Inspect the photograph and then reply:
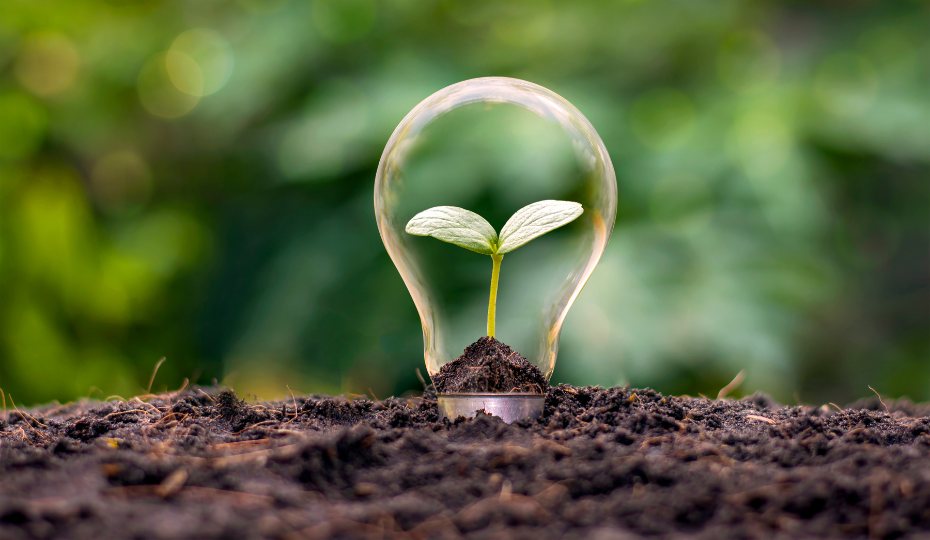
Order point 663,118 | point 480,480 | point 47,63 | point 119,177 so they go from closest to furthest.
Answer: point 480,480
point 663,118
point 47,63
point 119,177

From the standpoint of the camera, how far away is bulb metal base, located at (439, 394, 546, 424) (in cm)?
120

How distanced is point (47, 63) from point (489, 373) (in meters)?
3.23

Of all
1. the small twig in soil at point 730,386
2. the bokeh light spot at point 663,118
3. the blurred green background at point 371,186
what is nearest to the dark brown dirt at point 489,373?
the small twig in soil at point 730,386

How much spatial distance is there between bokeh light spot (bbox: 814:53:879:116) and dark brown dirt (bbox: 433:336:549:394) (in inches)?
81.2

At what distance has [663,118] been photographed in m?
2.76

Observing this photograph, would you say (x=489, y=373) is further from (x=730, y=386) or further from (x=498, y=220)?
(x=730, y=386)

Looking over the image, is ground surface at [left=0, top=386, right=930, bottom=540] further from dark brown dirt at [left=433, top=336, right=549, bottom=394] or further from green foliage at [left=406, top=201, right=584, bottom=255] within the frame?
green foliage at [left=406, top=201, right=584, bottom=255]

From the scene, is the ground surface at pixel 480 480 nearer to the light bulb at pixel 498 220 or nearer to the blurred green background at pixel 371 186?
the light bulb at pixel 498 220

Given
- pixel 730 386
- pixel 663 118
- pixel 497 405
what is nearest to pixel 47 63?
pixel 663 118

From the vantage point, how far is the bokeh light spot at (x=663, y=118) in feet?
8.76

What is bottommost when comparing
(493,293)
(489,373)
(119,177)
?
(489,373)

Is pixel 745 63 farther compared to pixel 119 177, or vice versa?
pixel 119 177

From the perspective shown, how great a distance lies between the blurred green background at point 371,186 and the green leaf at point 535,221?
1187 millimetres

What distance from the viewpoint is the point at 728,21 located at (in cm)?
293
